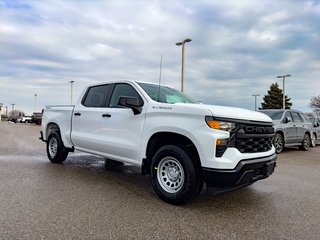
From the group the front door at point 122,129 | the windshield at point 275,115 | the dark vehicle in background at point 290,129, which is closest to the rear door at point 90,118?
the front door at point 122,129

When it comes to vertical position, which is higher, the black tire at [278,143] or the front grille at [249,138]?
the front grille at [249,138]

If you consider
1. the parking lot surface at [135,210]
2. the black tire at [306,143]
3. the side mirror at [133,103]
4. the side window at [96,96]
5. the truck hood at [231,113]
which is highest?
the side window at [96,96]

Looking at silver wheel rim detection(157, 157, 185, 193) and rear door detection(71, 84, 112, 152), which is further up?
rear door detection(71, 84, 112, 152)

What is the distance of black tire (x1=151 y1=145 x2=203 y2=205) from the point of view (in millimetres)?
4207

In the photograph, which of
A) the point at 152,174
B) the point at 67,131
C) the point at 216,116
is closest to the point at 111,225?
the point at 152,174

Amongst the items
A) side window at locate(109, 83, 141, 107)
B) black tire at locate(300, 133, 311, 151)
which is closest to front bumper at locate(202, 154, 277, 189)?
side window at locate(109, 83, 141, 107)

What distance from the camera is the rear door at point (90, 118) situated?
6.00 metres

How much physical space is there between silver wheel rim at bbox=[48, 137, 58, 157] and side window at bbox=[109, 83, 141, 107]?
8.21 feet

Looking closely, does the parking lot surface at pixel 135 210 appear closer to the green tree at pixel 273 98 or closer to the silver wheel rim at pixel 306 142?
the silver wheel rim at pixel 306 142

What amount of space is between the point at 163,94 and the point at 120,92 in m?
0.88

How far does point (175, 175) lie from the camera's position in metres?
4.54

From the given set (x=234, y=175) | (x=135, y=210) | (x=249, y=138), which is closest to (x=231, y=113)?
(x=249, y=138)

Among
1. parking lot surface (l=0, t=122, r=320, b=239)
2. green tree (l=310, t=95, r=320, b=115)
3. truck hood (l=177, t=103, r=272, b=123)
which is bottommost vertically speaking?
parking lot surface (l=0, t=122, r=320, b=239)

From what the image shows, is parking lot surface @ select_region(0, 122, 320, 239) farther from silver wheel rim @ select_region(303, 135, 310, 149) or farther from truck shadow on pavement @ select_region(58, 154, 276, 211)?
silver wheel rim @ select_region(303, 135, 310, 149)
